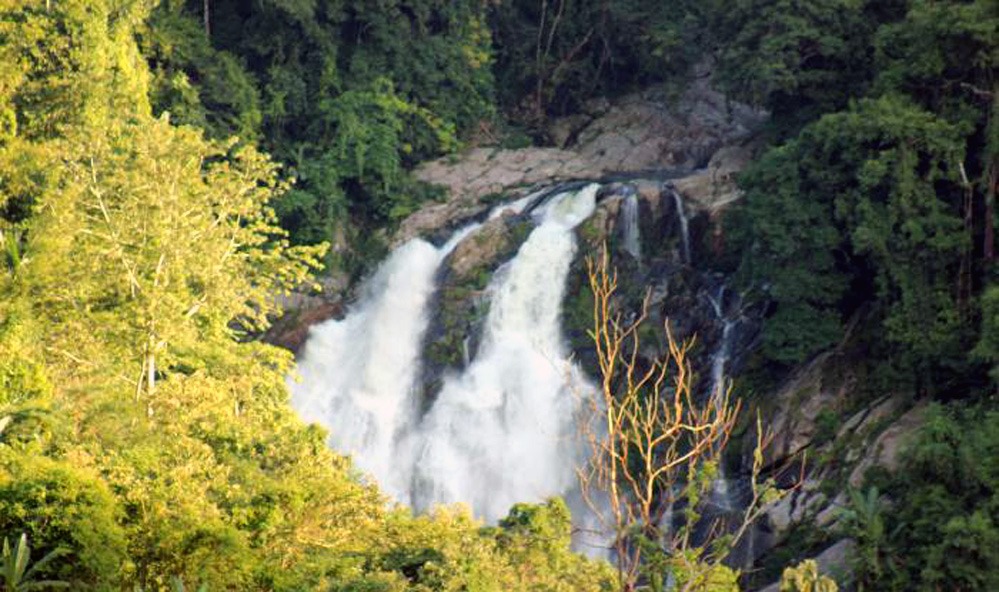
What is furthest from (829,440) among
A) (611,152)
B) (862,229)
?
(611,152)

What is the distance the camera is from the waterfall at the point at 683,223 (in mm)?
30375

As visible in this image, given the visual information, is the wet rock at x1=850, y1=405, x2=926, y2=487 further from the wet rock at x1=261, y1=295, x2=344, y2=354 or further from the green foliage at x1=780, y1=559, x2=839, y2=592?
the wet rock at x1=261, y1=295, x2=344, y2=354

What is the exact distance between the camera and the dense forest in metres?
17.6

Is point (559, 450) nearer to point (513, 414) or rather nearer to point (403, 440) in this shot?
point (513, 414)

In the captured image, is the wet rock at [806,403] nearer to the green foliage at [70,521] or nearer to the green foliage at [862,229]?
the green foliage at [862,229]

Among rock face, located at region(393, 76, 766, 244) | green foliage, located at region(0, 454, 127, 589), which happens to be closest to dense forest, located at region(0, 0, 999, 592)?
green foliage, located at region(0, 454, 127, 589)

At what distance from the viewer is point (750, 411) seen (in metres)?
26.7

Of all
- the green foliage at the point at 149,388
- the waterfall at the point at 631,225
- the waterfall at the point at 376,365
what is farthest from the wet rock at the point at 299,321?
the waterfall at the point at 631,225

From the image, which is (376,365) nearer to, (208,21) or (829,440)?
(829,440)

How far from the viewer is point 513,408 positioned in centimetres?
3022

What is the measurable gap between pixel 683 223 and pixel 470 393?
5.96 meters

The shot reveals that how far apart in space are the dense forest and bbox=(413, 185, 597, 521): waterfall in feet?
12.7

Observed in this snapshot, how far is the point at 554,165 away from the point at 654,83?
16.2ft

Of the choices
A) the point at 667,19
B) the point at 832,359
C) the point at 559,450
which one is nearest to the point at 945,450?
the point at 832,359
